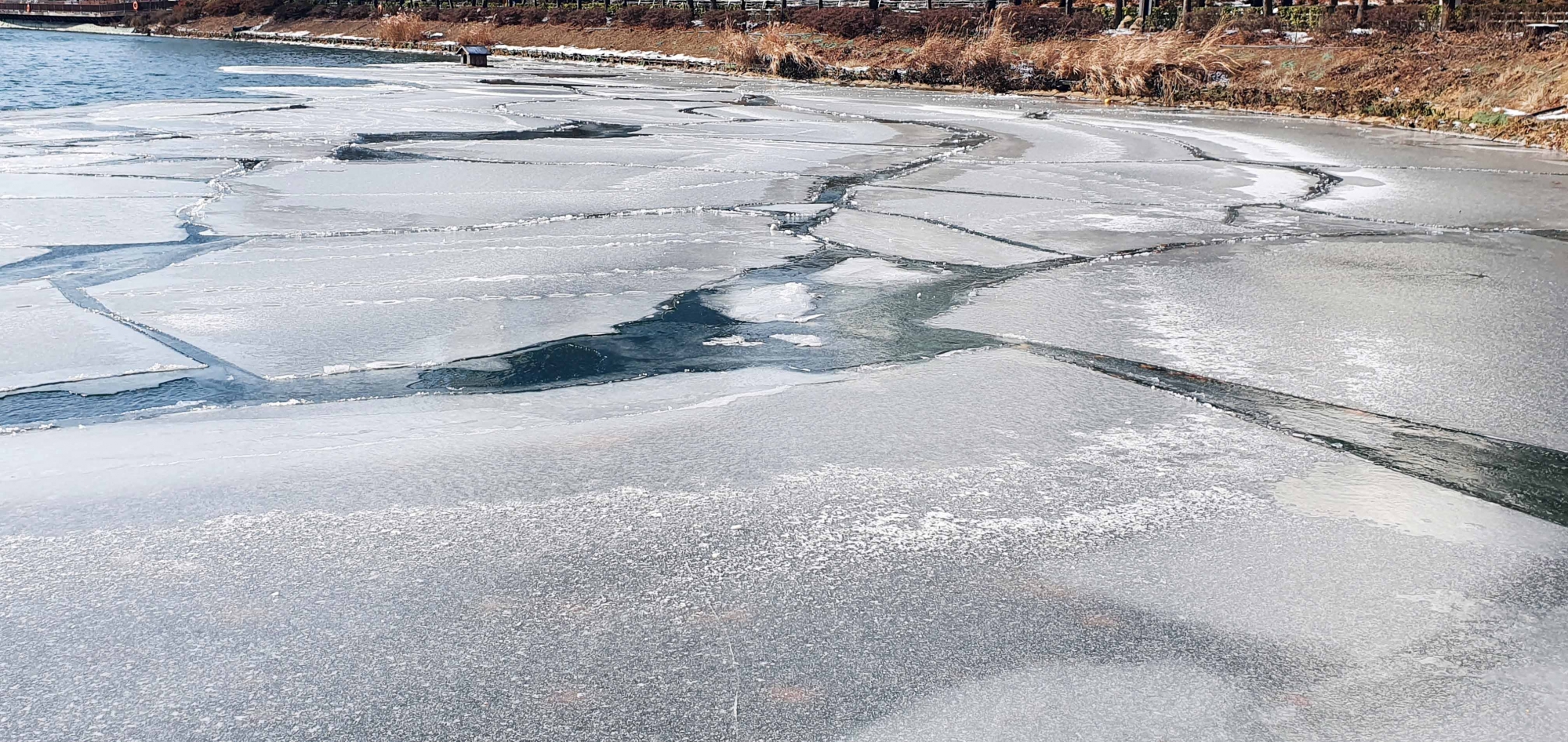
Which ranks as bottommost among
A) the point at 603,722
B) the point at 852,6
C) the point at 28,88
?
the point at 603,722

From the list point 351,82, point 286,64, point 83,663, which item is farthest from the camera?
point 286,64

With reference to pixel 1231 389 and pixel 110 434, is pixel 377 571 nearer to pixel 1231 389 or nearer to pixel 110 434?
pixel 110 434

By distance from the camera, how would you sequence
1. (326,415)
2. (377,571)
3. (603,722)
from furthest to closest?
(326,415), (377,571), (603,722)

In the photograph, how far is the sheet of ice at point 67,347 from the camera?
4.88 metres

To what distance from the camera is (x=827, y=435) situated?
170 inches

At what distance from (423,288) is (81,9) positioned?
3425 inches

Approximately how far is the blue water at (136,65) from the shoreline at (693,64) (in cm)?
246

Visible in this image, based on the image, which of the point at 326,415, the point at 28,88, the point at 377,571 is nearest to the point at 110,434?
the point at 326,415

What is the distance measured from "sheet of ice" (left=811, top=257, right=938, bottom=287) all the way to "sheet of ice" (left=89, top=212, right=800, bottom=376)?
0.44m

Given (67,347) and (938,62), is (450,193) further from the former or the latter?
(938,62)

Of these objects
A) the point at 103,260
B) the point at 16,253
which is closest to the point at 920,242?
the point at 103,260

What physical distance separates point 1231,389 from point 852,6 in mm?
38433

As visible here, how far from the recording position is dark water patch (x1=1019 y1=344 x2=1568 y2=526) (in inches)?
151

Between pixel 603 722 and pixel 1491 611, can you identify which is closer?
pixel 603 722
